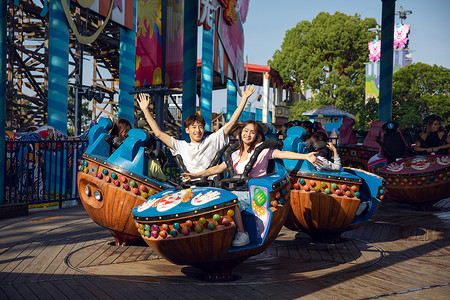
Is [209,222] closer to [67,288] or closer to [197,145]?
[67,288]

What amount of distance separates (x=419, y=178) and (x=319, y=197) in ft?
11.0

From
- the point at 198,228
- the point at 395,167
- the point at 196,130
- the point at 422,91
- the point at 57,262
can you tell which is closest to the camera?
the point at 198,228

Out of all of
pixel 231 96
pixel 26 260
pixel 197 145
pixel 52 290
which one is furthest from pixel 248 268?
pixel 231 96

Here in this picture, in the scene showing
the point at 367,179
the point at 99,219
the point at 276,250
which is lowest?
the point at 276,250

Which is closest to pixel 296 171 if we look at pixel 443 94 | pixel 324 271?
pixel 324 271

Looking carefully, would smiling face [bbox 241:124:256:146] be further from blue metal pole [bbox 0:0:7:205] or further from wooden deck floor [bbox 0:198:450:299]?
blue metal pole [bbox 0:0:7:205]

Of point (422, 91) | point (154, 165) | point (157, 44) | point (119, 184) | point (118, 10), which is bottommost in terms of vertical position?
point (119, 184)

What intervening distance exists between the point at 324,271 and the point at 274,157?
114 centimetres

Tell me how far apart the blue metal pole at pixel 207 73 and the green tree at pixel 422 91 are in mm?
12854

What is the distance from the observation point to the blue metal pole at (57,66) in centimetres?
1135

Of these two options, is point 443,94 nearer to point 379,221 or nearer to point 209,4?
point 209,4

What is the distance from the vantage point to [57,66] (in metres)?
11.5

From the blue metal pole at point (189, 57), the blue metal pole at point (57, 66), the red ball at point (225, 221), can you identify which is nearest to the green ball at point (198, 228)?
the red ball at point (225, 221)

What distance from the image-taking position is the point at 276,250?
16.6 feet
